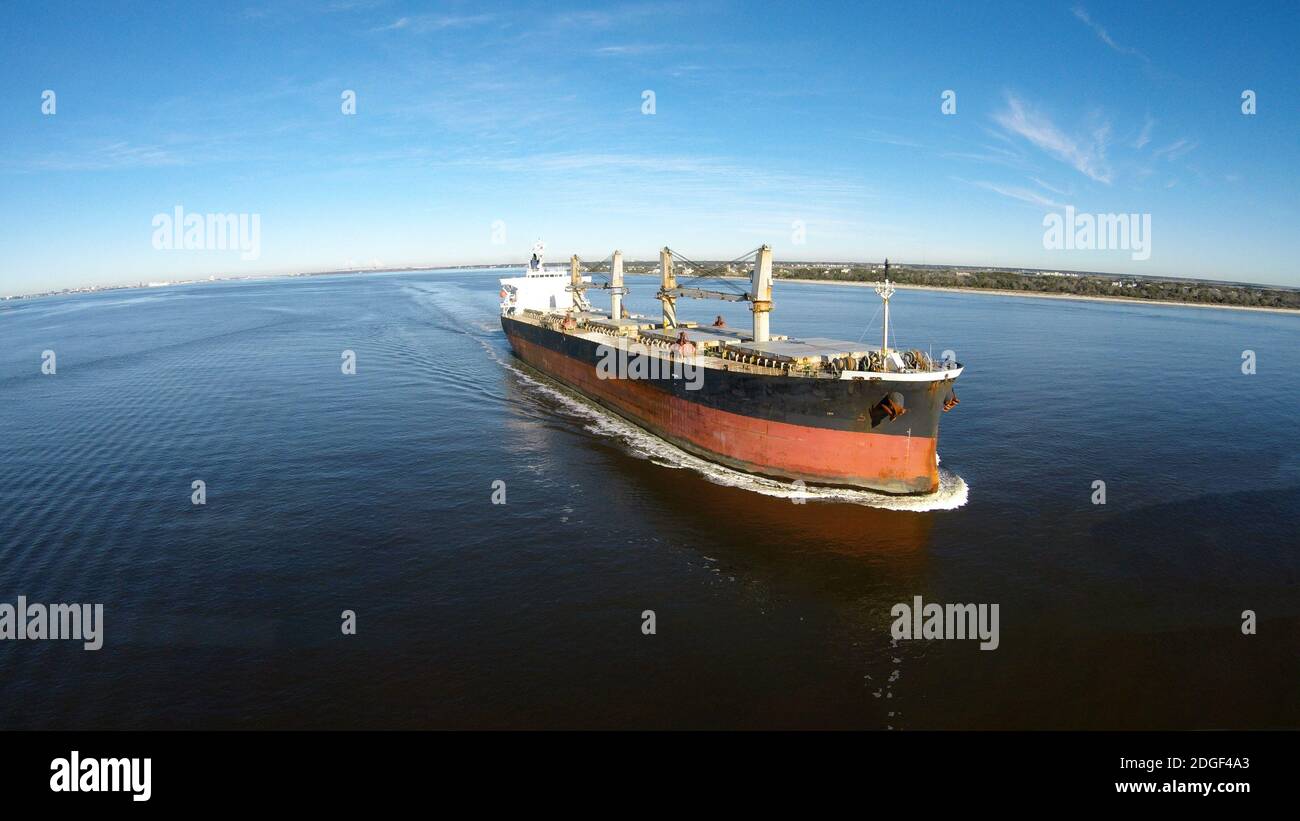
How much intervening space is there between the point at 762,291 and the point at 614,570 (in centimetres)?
1573

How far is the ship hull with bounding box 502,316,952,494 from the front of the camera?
22000 millimetres

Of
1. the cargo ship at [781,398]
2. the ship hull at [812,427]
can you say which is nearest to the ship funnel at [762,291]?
the cargo ship at [781,398]

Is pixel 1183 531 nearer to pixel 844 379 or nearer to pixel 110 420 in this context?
pixel 844 379

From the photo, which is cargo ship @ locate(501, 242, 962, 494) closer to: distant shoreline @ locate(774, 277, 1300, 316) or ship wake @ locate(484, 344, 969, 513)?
ship wake @ locate(484, 344, 969, 513)

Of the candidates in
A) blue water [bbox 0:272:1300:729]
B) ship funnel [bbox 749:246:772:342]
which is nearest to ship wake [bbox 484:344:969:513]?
blue water [bbox 0:272:1300:729]

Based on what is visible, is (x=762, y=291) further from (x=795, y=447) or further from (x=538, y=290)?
(x=538, y=290)

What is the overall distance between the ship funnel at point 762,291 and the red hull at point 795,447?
546 centimetres

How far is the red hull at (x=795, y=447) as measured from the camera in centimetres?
2239

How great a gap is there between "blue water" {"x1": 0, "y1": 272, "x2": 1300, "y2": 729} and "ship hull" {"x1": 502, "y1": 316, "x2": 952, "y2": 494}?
50.0 inches

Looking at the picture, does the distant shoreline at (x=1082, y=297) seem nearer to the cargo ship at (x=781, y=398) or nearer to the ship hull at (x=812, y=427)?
the cargo ship at (x=781, y=398)

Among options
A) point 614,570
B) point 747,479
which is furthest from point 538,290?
point 614,570

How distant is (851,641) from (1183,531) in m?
13.0
